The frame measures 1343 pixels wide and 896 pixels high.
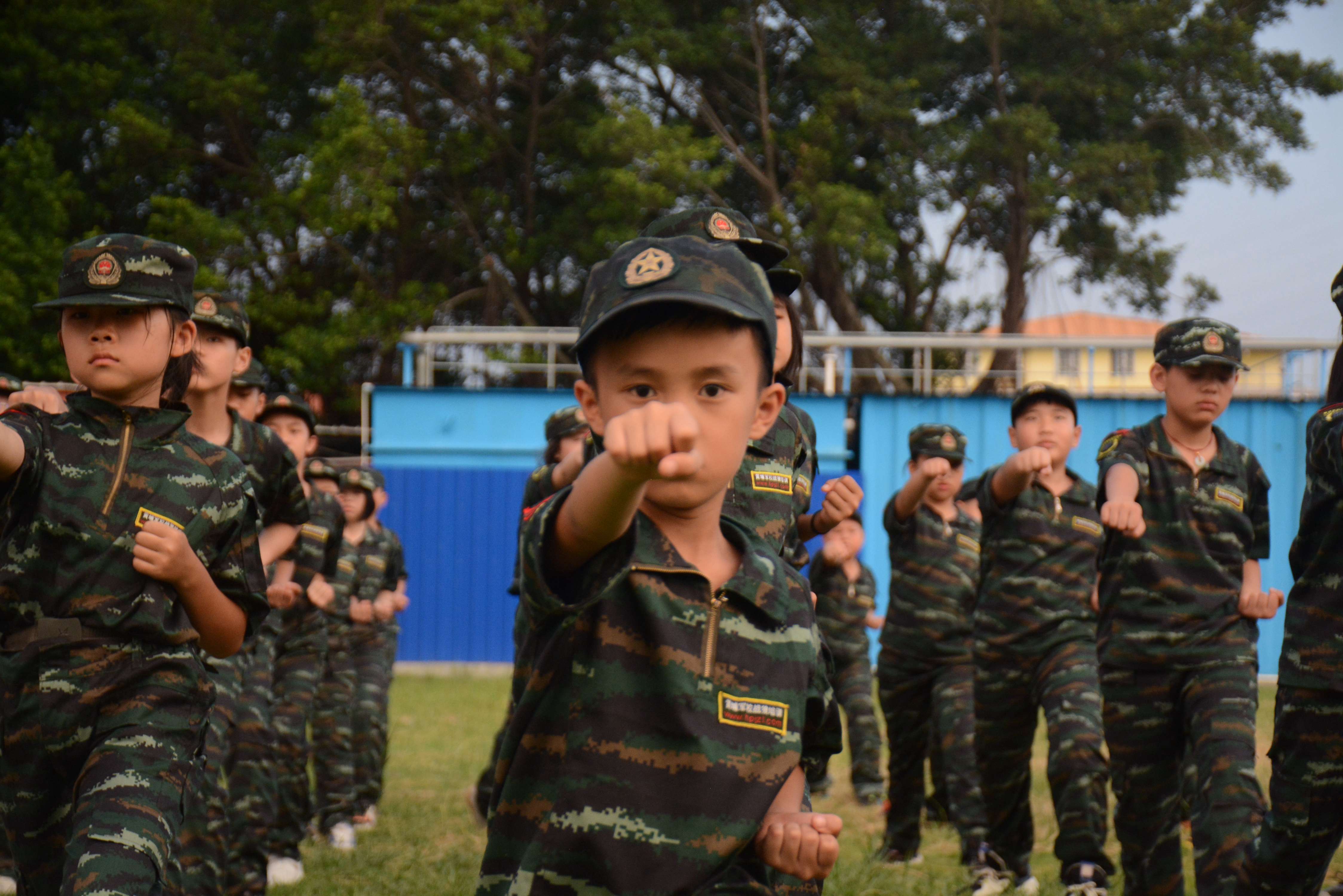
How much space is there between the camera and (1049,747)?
20.1 feet

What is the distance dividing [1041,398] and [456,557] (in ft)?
39.0

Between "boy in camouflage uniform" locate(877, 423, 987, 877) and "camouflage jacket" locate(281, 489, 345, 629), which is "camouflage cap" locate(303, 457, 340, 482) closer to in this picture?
"camouflage jacket" locate(281, 489, 345, 629)

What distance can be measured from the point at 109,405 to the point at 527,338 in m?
17.1

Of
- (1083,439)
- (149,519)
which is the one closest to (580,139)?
(1083,439)

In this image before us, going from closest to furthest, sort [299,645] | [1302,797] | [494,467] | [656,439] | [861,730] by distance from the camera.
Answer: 1. [656,439]
2. [1302,797]
3. [299,645]
4. [861,730]
5. [494,467]

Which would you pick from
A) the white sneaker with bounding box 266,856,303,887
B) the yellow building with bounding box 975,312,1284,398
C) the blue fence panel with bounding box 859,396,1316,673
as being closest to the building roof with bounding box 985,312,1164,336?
the yellow building with bounding box 975,312,1284,398

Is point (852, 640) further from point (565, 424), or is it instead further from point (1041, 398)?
point (565, 424)

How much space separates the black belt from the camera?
3516 millimetres

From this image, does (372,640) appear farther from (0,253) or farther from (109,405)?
(0,253)

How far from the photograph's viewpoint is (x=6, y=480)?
11.6 feet

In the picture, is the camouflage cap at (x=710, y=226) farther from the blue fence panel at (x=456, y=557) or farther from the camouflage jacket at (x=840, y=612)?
the blue fence panel at (x=456, y=557)

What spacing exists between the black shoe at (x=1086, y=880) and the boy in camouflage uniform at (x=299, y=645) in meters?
3.82

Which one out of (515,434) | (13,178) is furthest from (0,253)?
(515,434)

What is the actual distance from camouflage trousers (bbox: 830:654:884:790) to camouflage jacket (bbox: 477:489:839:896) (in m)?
7.05
